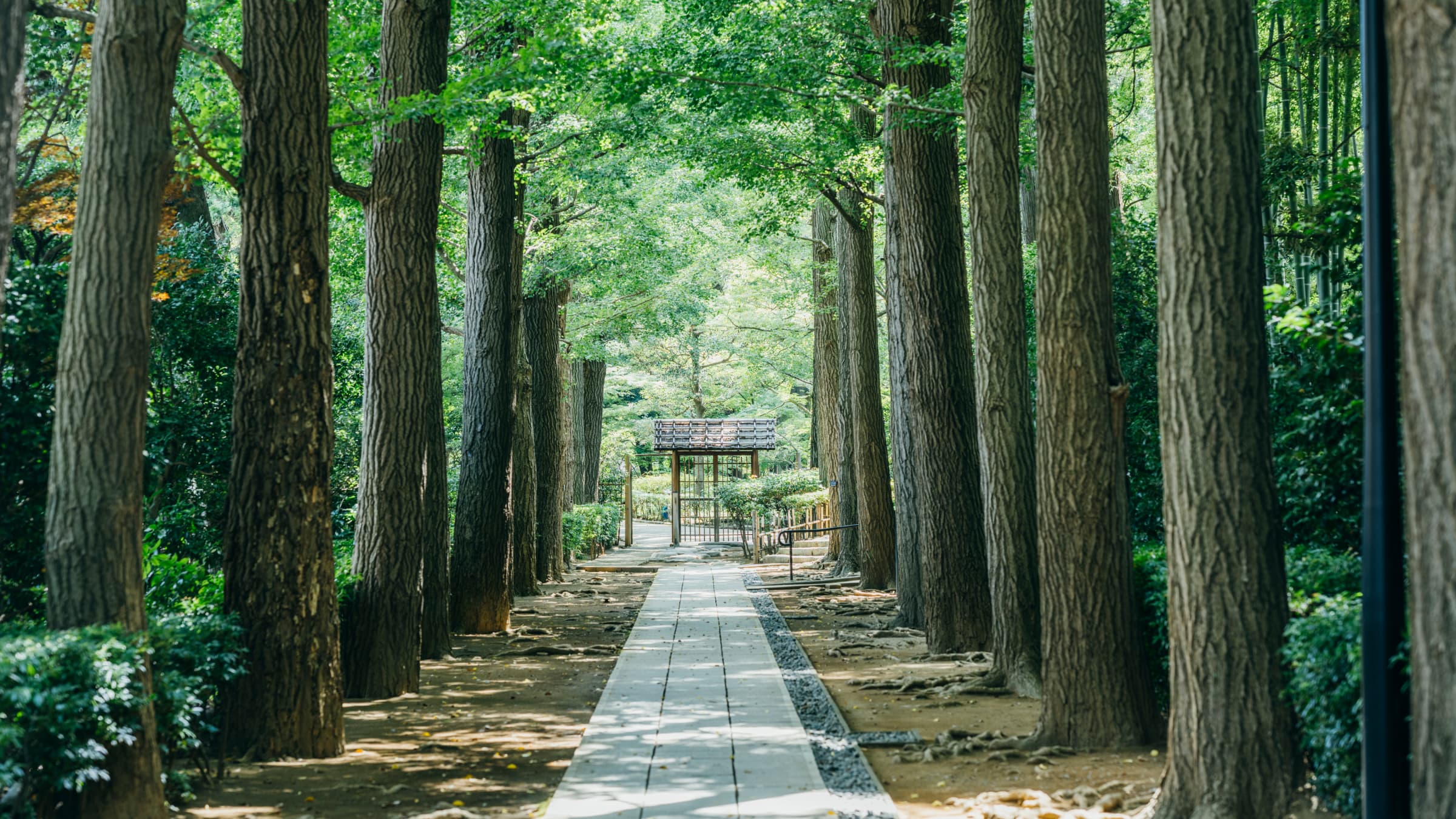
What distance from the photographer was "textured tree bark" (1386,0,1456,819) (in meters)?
3.15

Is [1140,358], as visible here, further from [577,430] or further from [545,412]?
[577,430]

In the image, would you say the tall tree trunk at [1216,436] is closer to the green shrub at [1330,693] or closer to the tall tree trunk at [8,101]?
the green shrub at [1330,693]

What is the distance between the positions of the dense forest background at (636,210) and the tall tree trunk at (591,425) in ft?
19.7

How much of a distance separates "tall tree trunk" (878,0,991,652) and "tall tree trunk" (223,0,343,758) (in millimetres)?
5582

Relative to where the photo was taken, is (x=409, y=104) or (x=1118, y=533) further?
(x=409, y=104)

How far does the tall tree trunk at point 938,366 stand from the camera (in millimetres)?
10375

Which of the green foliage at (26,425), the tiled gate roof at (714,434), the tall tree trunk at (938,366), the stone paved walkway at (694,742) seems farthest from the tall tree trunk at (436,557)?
the tiled gate roof at (714,434)

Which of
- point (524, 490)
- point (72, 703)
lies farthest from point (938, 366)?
point (72, 703)

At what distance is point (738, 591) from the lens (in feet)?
55.4

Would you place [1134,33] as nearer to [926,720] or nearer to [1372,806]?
[926,720]

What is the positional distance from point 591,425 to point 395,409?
65.4 feet

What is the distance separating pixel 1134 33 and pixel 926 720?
7813 millimetres

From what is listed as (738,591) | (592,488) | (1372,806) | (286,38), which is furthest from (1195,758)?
(592,488)

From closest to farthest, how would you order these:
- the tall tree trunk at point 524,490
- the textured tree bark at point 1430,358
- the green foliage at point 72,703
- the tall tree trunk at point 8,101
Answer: the textured tree bark at point 1430,358 < the tall tree trunk at point 8,101 < the green foliage at point 72,703 < the tall tree trunk at point 524,490
